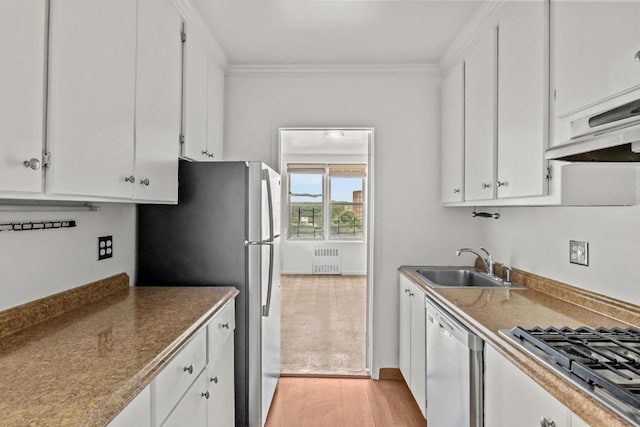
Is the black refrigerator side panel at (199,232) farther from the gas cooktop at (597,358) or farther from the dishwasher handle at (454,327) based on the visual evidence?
the gas cooktop at (597,358)

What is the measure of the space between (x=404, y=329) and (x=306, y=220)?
5220 millimetres

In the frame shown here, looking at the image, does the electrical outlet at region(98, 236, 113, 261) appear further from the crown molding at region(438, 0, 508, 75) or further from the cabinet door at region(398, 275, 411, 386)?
the crown molding at region(438, 0, 508, 75)

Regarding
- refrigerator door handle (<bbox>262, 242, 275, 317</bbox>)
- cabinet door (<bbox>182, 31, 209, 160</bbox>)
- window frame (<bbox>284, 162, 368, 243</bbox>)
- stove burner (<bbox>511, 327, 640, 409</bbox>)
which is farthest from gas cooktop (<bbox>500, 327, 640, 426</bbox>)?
window frame (<bbox>284, 162, 368, 243</bbox>)

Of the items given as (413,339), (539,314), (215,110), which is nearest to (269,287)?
(413,339)

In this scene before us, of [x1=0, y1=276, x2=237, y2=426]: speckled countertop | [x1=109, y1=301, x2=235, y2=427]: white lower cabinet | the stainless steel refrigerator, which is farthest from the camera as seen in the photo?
the stainless steel refrigerator

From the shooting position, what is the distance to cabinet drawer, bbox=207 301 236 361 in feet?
5.81

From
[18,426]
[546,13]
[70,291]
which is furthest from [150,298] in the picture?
[546,13]

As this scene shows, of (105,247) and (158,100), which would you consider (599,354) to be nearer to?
(158,100)

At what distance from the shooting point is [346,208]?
26.7ft

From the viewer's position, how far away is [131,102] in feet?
5.29

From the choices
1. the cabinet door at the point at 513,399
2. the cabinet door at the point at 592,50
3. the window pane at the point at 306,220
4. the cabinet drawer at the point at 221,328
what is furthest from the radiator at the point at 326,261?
the cabinet door at the point at 592,50

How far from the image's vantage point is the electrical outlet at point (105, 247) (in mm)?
1987

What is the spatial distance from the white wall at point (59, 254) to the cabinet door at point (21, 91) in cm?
49

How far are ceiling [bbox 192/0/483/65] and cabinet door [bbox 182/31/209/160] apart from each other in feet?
0.72
